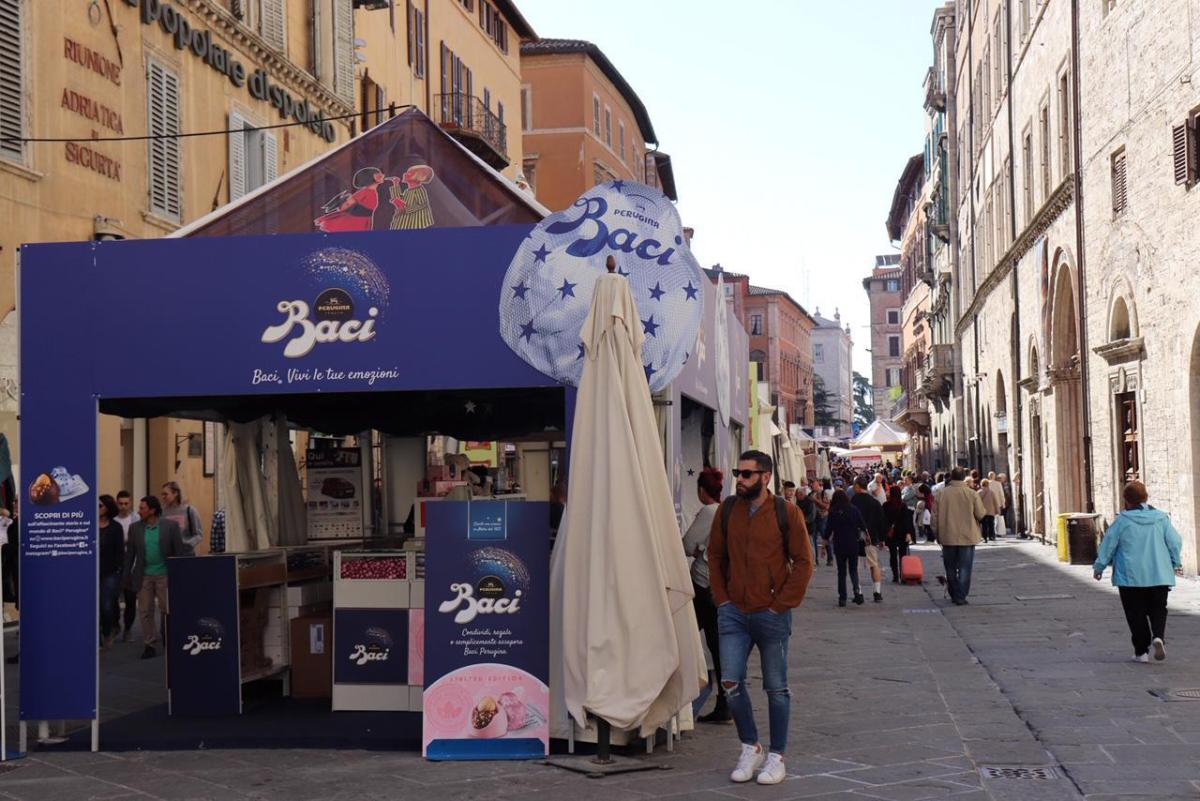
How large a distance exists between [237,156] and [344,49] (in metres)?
5.59

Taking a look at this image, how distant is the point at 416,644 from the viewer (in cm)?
977

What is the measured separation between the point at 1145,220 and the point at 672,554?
578 inches

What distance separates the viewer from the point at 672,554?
27.7 feet

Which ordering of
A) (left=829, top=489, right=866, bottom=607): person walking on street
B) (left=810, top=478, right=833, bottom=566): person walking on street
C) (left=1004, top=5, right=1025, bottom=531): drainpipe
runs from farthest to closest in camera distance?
(left=1004, top=5, right=1025, bottom=531): drainpipe → (left=810, top=478, right=833, bottom=566): person walking on street → (left=829, top=489, right=866, bottom=607): person walking on street

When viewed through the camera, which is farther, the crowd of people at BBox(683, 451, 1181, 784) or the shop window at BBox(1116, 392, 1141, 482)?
the shop window at BBox(1116, 392, 1141, 482)

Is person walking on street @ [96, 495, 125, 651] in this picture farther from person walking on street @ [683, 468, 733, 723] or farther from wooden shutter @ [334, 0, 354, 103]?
wooden shutter @ [334, 0, 354, 103]

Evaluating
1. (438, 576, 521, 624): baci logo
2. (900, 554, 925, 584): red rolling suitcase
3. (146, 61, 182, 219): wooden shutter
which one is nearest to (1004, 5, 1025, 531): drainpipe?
(900, 554, 925, 584): red rolling suitcase

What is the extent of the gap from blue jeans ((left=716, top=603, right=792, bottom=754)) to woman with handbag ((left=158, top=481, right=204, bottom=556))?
8.04 metres

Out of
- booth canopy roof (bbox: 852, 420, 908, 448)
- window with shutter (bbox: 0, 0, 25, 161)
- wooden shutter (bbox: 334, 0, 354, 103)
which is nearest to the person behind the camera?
window with shutter (bbox: 0, 0, 25, 161)

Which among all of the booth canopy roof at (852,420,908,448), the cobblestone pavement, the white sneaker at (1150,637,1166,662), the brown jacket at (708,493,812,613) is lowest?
the cobblestone pavement

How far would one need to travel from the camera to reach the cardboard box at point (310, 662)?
10602mm

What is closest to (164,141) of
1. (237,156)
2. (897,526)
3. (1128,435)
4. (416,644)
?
(237,156)

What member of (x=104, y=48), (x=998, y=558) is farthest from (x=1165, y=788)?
(x=998, y=558)

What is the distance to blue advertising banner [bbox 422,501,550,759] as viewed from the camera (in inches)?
341
